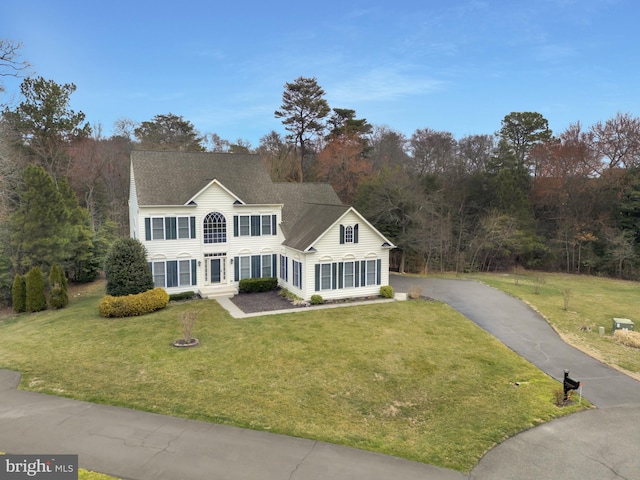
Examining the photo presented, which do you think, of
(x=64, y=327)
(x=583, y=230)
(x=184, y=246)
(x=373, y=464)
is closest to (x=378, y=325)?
(x=373, y=464)

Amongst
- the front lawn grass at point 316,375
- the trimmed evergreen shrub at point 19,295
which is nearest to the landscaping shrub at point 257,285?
the front lawn grass at point 316,375

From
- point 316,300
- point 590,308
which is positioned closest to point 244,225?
point 316,300

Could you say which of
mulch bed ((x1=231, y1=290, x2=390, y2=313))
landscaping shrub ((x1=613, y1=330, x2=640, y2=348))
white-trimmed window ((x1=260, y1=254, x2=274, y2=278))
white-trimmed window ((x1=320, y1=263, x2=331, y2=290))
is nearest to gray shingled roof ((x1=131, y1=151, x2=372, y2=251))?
white-trimmed window ((x1=320, y1=263, x2=331, y2=290))

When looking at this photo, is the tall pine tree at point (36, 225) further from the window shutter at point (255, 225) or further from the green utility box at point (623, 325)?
the green utility box at point (623, 325)

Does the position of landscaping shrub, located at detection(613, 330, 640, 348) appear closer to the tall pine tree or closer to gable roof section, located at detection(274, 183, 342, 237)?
gable roof section, located at detection(274, 183, 342, 237)

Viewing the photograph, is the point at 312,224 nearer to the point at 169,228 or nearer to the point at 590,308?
the point at 169,228

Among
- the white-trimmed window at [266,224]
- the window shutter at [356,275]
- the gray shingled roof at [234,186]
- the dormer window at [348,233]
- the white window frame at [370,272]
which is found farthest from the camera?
the white-trimmed window at [266,224]
